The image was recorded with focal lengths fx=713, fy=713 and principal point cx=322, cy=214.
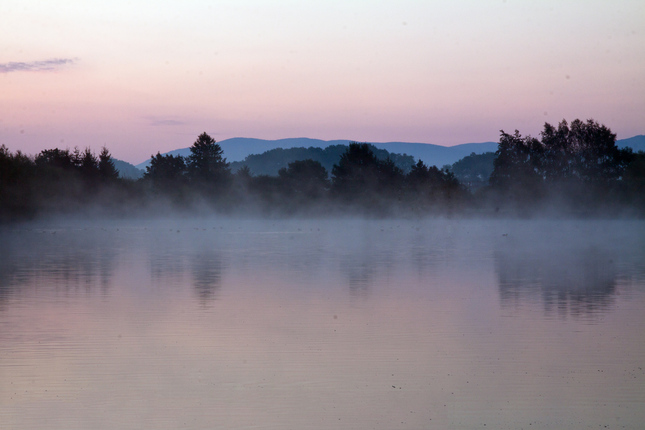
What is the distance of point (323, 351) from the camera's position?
8961 millimetres

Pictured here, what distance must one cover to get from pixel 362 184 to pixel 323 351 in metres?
83.8

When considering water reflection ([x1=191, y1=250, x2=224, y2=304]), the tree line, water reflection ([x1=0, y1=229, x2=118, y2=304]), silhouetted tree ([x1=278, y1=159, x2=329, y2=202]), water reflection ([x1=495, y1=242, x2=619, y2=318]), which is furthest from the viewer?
silhouetted tree ([x1=278, y1=159, x2=329, y2=202])

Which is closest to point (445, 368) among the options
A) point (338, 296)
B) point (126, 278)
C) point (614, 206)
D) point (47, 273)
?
A: point (338, 296)

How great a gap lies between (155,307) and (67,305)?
5.56 feet

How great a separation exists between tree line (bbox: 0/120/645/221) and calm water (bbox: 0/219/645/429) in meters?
51.5

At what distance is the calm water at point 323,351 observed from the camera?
21.3 feet

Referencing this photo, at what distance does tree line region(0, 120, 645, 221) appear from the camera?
77.9m

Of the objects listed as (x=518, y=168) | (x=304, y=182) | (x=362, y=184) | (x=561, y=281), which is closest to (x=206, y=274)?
(x=561, y=281)

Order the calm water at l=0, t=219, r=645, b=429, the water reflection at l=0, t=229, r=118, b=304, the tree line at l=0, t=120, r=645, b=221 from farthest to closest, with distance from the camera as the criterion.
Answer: the tree line at l=0, t=120, r=645, b=221 < the water reflection at l=0, t=229, r=118, b=304 < the calm water at l=0, t=219, r=645, b=429

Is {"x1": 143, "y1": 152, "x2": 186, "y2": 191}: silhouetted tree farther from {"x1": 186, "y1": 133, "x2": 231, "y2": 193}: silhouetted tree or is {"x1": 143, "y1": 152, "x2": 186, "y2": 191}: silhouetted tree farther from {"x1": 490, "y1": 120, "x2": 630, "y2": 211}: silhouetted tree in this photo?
{"x1": 490, "y1": 120, "x2": 630, "y2": 211}: silhouetted tree

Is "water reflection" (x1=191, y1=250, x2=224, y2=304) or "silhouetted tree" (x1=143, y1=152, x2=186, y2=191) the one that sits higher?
"silhouetted tree" (x1=143, y1=152, x2=186, y2=191)

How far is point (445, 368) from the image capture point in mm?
8086

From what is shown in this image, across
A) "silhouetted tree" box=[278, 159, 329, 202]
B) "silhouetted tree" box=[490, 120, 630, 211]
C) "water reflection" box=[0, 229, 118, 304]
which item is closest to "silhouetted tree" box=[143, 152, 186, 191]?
"silhouetted tree" box=[278, 159, 329, 202]

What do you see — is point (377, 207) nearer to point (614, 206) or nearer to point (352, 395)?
point (614, 206)
